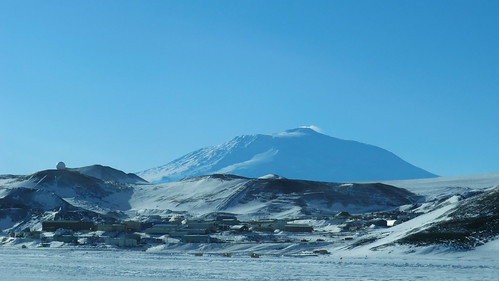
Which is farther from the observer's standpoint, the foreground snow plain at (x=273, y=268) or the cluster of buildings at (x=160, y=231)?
the cluster of buildings at (x=160, y=231)

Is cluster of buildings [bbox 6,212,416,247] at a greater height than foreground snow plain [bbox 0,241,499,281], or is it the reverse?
cluster of buildings [bbox 6,212,416,247]

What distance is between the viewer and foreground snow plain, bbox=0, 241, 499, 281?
68375mm

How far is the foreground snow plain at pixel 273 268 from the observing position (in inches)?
2692

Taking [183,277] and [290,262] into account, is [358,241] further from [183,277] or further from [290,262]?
[183,277]

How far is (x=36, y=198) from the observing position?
655ft

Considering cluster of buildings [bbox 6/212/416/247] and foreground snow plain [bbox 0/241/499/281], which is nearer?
foreground snow plain [bbox 0/241/499/281]

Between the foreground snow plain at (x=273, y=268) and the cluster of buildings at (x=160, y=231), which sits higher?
the cluster of buildings at (x=160, y=231)

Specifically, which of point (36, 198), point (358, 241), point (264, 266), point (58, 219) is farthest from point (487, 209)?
point (36, 198)

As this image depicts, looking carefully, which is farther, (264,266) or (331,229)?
(331,229)

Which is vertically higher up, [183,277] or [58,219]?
[58,219]

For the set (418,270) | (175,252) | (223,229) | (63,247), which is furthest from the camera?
(223,229)

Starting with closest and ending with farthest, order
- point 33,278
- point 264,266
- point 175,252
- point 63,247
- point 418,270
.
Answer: point 33,278 → point 418,270 → point 264,266 → point 175,252 → point 63,247

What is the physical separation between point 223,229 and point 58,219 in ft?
134

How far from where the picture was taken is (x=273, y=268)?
259ft
